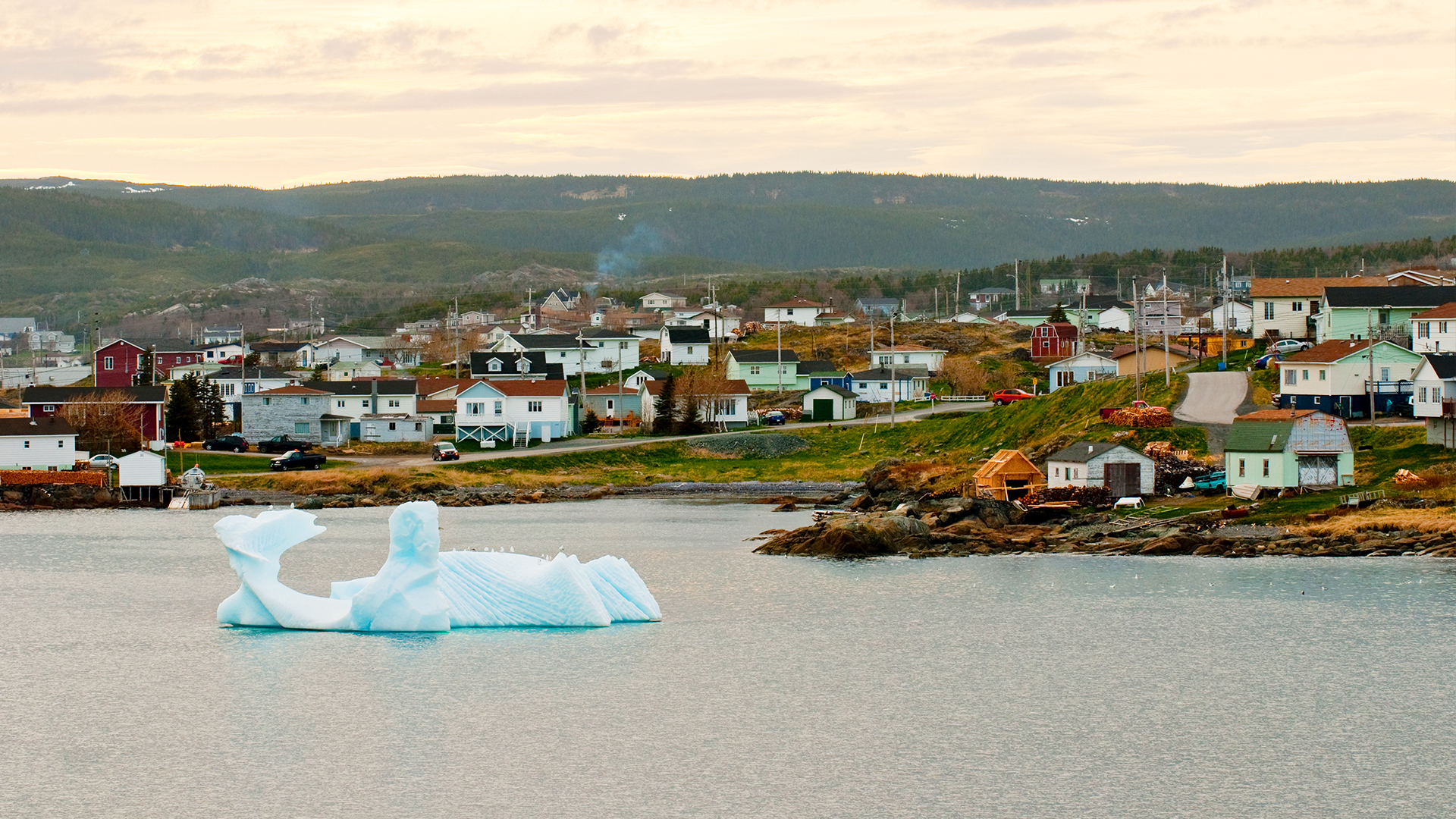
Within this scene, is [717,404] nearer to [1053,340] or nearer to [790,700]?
[1053,340]

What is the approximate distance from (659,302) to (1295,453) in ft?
391

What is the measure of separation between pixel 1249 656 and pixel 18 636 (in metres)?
29.0

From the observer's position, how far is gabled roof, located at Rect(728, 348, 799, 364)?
10466 centimetres

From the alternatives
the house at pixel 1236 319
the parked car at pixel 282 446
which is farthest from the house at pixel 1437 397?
the parked car at pixel 282 446

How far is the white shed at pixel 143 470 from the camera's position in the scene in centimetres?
7050

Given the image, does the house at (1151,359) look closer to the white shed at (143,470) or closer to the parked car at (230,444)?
the parked car at (230,444)

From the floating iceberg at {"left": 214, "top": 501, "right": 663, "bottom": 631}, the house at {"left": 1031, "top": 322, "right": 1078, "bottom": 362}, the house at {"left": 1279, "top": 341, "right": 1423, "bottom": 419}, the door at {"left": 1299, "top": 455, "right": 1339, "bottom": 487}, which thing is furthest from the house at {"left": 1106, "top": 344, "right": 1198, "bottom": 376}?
the floating iceberg at {"left": 214, "top": 501, "right": 663, "bottom": 631}

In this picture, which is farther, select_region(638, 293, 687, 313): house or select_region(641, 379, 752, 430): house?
select_region(638, 293, 687, 313): house

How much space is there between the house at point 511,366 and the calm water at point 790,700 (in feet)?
167

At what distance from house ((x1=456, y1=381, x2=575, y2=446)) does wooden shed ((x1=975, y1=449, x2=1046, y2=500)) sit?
98.9ft

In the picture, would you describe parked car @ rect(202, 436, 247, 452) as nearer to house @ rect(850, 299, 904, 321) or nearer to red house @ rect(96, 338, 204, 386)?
red house @ rect(96, 338, 204, 386)

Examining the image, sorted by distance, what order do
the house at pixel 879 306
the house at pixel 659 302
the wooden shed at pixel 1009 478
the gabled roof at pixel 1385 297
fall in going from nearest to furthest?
the wooden shed at pixel 1009 478, the gabled roof at pixel 1385 297, the house at pixel 879 306, the house at pixel 659 302

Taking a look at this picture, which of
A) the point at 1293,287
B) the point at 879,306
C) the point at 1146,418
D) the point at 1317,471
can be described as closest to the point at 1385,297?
the point at 1293,287

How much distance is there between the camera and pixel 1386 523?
49562 millimetres
